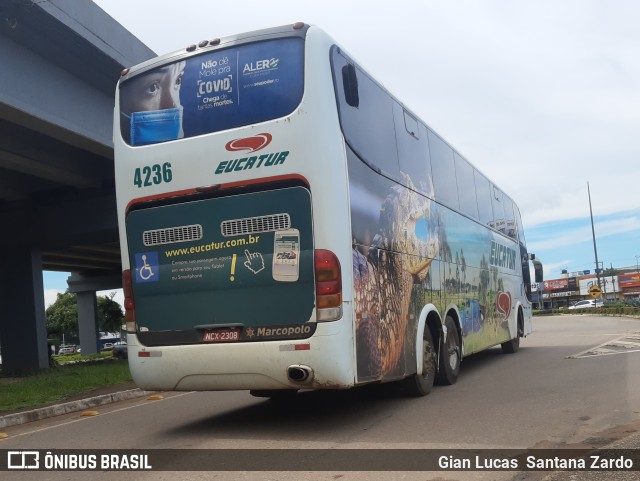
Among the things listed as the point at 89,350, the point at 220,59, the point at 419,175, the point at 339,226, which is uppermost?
the point at 220,59

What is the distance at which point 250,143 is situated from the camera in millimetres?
7008

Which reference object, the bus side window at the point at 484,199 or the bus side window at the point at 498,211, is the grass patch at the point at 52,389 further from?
the bus side window at the point at 498,211

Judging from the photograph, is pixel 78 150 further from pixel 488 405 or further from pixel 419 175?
pixel 488 405

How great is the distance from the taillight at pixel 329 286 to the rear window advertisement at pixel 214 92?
1.60 metres

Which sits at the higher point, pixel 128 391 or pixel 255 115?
pixel 255 115

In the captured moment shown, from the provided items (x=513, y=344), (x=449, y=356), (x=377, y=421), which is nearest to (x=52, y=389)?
(x=449, y=356)

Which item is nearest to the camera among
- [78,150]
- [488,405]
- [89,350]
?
[488,405]

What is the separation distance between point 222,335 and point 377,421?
2078 mm

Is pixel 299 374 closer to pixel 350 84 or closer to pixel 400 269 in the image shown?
pixel 400 269

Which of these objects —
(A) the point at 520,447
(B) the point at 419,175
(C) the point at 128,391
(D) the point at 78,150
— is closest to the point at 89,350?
(D) the point at 78,150

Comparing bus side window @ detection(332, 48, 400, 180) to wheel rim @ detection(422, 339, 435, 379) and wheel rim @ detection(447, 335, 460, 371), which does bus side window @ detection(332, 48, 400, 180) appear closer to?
wheel rim @ detection(422, 339, 435, 379)

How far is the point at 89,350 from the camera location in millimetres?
46438

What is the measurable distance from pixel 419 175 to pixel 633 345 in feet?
32.2

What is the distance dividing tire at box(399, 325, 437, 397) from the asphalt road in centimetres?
13
